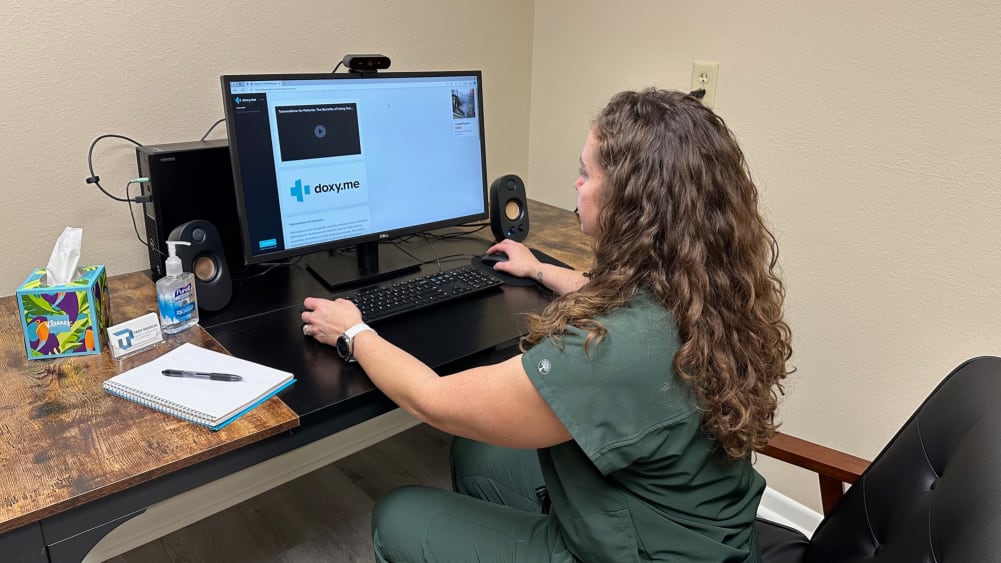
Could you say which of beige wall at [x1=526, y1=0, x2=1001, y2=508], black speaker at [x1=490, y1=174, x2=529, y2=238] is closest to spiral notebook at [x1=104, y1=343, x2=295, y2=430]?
black speaker at [x1=490, y1=174, x2=529, y2=238]

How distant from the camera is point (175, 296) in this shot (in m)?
1.17

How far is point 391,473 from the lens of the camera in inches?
80.6

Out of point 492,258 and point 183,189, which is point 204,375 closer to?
point 183,189

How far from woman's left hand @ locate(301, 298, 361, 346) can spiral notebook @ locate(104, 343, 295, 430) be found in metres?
0.12

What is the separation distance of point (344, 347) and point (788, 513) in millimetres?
1392

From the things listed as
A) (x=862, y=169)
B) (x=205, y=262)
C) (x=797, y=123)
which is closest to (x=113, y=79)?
(x=205, y=262)

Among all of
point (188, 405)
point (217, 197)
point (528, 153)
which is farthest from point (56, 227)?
point (528, 153)

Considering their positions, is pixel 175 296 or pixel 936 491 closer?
pixel 936 491

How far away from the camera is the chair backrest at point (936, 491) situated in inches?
29.1

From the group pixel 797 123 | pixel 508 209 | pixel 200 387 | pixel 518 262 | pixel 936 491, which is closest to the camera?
pixel 936 491

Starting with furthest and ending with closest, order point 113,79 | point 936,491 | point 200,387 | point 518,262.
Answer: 1. point 518,262
2. point 113,79
3. point 200,387
4. point 936,491

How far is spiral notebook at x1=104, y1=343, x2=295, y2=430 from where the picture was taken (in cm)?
95

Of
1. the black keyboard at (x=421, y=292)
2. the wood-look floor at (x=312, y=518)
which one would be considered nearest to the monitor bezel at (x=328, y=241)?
the black keyboard at (x=421, y=292)

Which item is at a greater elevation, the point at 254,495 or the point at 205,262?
the point at 205,262
